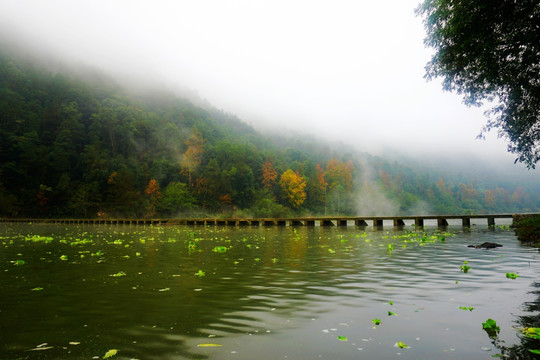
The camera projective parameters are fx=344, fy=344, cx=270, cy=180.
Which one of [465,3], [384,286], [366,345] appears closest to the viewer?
[366,345]

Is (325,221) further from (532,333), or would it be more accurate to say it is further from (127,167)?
(127,167)

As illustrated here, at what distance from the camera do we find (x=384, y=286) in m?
8.63

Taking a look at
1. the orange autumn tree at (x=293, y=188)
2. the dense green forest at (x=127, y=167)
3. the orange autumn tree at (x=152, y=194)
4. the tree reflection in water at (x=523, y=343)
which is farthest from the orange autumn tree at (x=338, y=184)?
the tree reflection in water at (x=523, y=343)

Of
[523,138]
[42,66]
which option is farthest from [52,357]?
[42,66]

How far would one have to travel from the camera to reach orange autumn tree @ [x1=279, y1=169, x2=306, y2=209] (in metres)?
123

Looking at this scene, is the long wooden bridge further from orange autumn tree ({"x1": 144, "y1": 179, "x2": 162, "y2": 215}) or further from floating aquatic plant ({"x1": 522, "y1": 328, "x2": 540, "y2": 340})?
floating aquatic plant ({"x1": 522, "y1": 328, "x2": 540, "y2": 340})

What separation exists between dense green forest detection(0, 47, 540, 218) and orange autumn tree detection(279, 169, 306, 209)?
0.36 m

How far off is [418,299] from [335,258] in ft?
24.2

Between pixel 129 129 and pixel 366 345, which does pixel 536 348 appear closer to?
pixel 366 345

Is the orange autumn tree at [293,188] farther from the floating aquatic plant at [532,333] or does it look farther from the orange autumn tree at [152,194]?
the floating aquatic plant at [532,333]

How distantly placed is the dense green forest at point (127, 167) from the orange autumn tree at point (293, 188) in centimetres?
36

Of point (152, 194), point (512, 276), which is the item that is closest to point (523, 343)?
point (512, 276)

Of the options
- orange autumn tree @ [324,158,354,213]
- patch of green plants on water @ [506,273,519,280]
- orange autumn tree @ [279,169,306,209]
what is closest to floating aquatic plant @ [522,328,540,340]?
patch of green plants on water @ [506,273,519,280]

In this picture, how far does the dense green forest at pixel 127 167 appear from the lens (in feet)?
325
